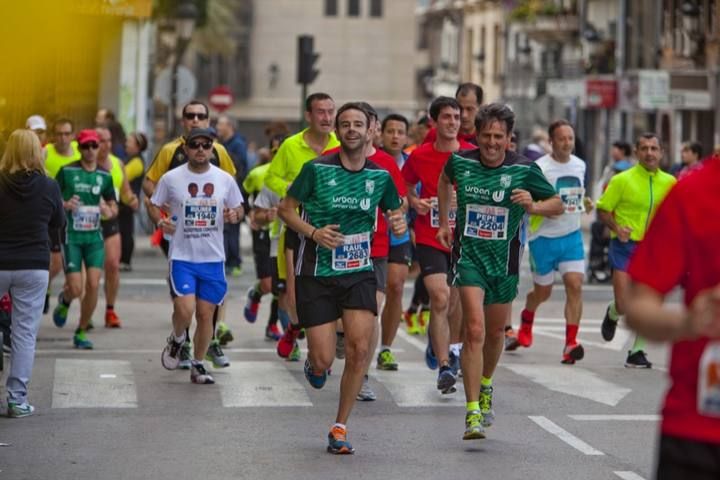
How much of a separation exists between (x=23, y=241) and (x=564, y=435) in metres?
3.29

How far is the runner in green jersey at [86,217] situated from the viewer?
47.9 feet

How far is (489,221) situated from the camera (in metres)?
10.0

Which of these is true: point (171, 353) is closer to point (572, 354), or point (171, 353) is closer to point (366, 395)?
point (366, 395)

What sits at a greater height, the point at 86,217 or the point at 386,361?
the point at 86,217

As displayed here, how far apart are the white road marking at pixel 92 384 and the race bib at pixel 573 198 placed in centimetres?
371

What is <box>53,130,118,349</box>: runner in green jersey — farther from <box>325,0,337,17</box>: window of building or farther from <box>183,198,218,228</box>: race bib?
<box>325,0,337,17</box>: window of building

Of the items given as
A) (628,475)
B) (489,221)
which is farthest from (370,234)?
(628,475)

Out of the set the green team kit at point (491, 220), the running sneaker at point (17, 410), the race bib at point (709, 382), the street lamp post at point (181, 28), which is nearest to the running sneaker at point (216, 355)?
the running sneaker at point (17, 410)

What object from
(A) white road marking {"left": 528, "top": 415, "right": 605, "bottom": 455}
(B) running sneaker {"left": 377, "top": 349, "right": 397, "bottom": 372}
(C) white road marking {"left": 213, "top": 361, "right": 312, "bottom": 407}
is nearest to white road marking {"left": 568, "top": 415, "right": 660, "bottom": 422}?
(A) white road marking {"left": 528, "top": 415, "right": 605, "bottom": 455}

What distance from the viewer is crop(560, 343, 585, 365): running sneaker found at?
14.0 meters

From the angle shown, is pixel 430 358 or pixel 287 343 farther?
pixel 287 343

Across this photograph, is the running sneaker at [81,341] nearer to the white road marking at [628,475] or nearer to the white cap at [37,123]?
the white cap at [37,123]

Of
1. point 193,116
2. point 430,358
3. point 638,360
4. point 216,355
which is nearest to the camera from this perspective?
point 430,358

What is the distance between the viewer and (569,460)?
Answer: 9.26 m
